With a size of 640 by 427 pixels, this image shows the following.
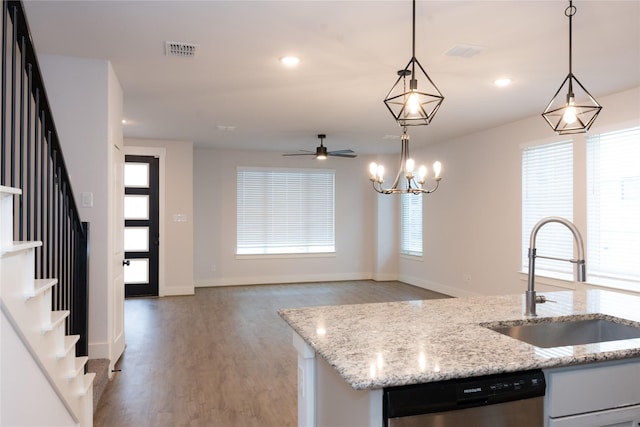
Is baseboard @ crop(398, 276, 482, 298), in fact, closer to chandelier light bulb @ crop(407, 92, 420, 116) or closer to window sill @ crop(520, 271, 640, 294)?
window sill @ crop(520, 271, 640, 294)

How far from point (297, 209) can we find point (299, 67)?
5.18 meters

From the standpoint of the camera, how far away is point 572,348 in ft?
5.26

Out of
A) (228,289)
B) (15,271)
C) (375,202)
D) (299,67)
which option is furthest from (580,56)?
(228,289)

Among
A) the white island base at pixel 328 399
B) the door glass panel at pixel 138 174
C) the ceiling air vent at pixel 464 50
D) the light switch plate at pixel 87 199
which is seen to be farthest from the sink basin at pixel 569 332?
the door glass panel at pixel 138 174

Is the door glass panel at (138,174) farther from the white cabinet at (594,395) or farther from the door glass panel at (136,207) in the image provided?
the white cabinet at (594,395)

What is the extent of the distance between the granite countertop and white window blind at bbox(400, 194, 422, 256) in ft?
19.6

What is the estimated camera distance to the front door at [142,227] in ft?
23.9

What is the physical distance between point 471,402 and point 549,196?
4.67m

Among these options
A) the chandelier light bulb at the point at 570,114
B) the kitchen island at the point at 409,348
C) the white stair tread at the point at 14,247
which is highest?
the chandelier light bulb at the point at 570,114

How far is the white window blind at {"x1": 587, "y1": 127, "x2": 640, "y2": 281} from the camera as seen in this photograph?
4.45 metres

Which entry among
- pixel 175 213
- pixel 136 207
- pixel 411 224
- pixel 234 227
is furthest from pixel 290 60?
pixel 411 224

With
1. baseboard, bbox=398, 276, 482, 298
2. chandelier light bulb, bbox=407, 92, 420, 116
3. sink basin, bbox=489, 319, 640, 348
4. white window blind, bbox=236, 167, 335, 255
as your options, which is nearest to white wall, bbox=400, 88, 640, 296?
baseboard, bbox=398, 276, 482, 298

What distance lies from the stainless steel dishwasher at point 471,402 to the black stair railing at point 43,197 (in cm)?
161

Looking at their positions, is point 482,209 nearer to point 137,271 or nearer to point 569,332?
point 569,332
